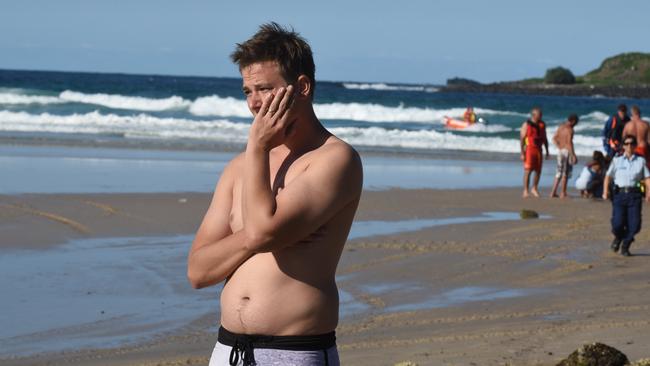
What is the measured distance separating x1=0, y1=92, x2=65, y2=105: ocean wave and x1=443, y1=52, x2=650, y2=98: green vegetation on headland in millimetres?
63657

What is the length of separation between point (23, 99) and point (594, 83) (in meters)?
88.3

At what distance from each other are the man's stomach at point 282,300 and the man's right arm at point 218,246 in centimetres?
7

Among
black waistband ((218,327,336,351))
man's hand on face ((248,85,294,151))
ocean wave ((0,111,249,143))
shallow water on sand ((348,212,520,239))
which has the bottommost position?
ocean wave ((0,111,249,143))

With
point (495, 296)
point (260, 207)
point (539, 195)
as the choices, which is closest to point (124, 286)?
point (495, 296)

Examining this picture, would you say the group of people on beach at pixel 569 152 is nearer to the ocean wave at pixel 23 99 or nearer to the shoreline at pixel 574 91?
the ocean wave at pixel 23 99

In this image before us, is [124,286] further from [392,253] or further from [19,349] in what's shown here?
[392,253]

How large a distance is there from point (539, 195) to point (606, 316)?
10388 millimetres

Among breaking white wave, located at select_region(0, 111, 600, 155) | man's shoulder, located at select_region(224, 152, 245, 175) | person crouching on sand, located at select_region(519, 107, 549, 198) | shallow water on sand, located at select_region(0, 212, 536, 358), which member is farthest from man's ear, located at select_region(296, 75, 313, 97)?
breaking white wave, located at select_region(0, 111, 600, 155)

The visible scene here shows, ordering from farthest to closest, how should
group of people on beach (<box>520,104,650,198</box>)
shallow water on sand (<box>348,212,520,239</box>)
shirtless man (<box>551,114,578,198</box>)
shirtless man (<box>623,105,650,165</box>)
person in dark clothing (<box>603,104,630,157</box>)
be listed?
1. person in dark clothing (<box>603,104,630,157</box>)
2. shirtless man (<box>551,114,578,198</box>)
3. group of people on beach (<box>520,104,650,198</box>)
4. shirtless man (<box>623,105,650,165</box>)
5. shallow water on sand (<box>348,212,520,239</box>)

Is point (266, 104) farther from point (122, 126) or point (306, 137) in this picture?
point (122, 126)

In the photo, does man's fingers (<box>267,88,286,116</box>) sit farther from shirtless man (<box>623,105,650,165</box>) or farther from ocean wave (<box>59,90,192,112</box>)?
ocean wave (<box>59,90,192,112</box>)

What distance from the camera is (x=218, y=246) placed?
3.23 metres

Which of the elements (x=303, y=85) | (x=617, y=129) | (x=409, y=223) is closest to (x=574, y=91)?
(x=617, y=129)

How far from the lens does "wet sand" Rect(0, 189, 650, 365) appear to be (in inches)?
275
